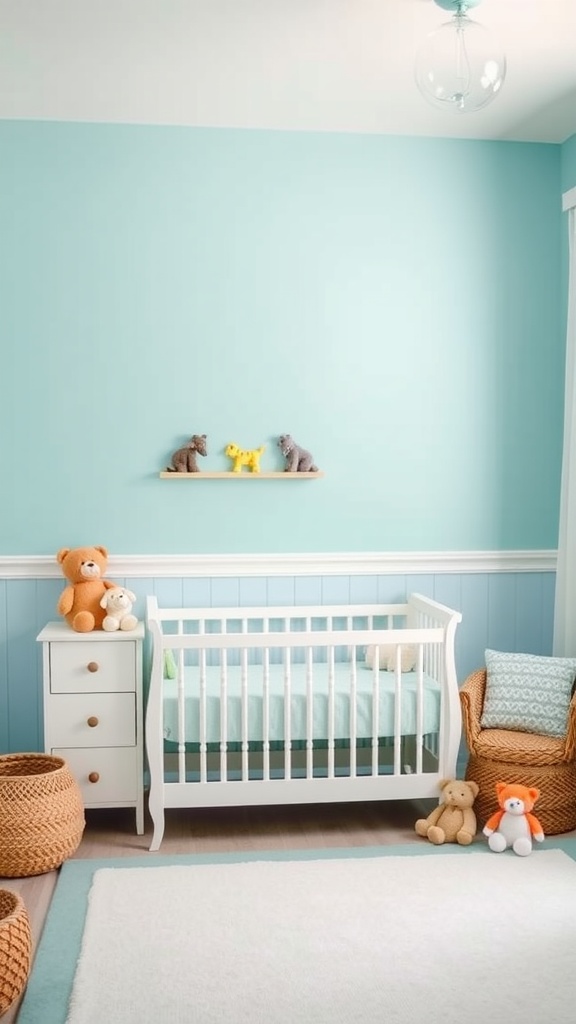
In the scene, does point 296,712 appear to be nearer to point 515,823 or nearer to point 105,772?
point 105,772

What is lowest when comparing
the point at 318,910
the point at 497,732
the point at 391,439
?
the point at 318,910

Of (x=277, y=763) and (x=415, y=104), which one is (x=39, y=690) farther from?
(x=415, y=104)

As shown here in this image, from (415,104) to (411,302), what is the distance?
0.71 meters

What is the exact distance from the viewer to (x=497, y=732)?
3410mm

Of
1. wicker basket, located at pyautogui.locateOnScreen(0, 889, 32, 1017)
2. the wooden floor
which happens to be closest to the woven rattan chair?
the wooden floor

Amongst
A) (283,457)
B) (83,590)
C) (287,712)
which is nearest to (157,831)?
(287,712)

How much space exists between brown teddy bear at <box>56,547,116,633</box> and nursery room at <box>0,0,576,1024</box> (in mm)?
12

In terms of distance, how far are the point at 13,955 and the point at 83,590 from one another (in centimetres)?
144

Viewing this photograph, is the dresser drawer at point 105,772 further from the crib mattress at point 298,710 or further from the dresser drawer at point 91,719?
the crib mattress at point 298,710

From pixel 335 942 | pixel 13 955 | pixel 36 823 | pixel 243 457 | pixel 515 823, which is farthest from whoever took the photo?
pixel 243 457

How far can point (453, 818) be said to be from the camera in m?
3.21

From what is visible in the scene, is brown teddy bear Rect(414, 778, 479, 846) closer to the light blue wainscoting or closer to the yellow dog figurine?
the light blue wainscoting

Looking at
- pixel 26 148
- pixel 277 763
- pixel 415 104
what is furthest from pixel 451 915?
pixel 26 148

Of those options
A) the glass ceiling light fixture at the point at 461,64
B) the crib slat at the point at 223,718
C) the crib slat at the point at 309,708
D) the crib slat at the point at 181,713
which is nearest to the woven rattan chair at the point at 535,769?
the crib slat at the point at 309,708
